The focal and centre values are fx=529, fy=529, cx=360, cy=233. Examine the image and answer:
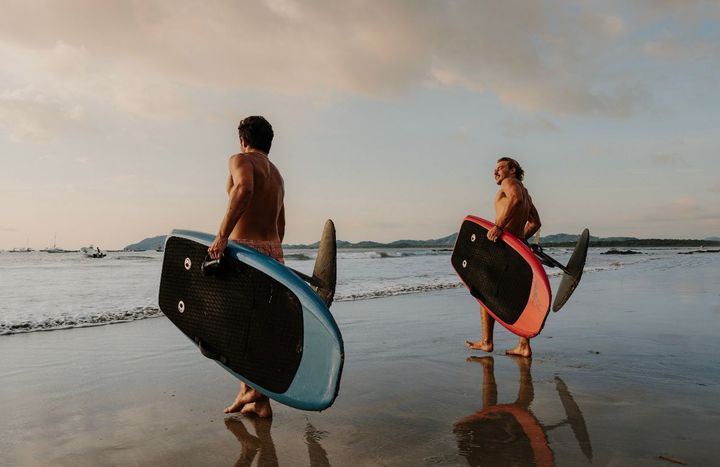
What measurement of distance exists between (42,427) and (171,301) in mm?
1022

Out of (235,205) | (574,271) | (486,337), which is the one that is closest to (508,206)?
(574,271)

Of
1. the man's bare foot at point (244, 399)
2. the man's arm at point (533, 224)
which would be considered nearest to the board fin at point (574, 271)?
the man's arm at point (533, 224)

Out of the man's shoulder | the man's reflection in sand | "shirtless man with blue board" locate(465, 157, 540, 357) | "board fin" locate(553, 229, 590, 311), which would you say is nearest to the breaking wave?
the man's reflection in sand

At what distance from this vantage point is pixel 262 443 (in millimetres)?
2855

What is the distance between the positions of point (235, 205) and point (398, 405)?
1.68m

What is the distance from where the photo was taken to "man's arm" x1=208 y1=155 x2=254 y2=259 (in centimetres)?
313

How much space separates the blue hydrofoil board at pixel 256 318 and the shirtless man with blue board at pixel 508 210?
2.65 m

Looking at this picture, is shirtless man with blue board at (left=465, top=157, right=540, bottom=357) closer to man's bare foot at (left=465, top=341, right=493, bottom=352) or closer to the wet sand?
man's bare foot at (left=465, top=341, right=493, bottom=352)

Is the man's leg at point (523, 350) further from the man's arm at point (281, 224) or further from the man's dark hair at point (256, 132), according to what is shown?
the man's dark hair at point (256, 132)

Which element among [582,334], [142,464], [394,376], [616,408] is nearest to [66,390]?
[142,464]

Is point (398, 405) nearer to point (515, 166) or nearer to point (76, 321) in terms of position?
point (515, 166)

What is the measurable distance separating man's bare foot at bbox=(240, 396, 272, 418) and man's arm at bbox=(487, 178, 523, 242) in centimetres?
305

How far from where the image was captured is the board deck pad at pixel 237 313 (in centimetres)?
303

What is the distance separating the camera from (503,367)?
4.65 m
